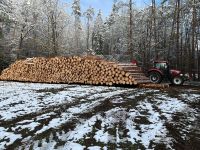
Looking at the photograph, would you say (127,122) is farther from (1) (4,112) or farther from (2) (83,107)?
(1) (4,112)

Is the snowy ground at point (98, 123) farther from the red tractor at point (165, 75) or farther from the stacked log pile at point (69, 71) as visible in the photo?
the red tractor at point (165, 75)

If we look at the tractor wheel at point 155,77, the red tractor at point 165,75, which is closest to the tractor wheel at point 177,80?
the red tractor at point 165,75

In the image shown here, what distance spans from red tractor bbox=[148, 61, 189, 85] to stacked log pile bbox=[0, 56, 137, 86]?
10.9ft

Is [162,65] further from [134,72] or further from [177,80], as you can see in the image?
[134,72]

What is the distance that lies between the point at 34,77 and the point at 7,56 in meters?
14.0

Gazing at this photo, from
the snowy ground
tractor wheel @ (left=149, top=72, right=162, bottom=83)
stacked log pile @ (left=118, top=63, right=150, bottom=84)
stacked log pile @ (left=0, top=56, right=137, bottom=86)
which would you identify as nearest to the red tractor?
tractor wheel @ (left=149, top=72, right=162, bottom=83)

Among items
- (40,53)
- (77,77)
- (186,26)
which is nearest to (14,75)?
(77,77)

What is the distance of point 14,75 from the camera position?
68.6 feet

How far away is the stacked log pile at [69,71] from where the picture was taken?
1575 centimetres

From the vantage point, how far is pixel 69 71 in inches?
695

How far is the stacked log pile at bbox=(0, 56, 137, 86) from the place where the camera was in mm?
15750

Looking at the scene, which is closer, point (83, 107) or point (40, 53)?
point (83, 107)

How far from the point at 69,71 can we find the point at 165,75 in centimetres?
565

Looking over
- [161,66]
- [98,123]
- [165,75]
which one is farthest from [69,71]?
[98,123]
